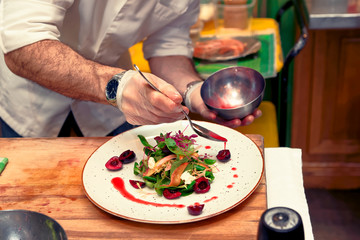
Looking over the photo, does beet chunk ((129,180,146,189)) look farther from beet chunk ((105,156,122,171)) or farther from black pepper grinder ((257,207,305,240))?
black pepper grinder ((257,207,305,240))

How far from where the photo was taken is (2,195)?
1049mm

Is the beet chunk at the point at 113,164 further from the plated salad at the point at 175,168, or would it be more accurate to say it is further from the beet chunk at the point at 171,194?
the beet chunk at the point at 171,194

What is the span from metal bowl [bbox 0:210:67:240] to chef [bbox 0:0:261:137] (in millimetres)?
374

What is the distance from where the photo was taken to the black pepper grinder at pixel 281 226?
2.11ft

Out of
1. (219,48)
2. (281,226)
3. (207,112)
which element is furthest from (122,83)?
(219,48)

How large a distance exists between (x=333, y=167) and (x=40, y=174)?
2.08 m

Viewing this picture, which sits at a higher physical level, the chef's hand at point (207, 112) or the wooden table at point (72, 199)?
the wooden table at point (72, 199)

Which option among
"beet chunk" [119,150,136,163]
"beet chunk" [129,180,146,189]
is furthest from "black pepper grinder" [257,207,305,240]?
"beet chunk" [119,150,136,163]

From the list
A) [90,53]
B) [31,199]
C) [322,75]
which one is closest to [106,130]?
[90,53]

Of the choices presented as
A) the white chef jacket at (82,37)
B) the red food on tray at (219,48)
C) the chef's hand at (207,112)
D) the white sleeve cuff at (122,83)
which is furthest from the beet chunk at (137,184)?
the red food on tray at (219,48)

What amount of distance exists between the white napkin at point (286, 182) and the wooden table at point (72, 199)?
0.19ft

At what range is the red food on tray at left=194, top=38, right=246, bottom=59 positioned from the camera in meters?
2.07

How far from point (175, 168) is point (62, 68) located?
0.47 meters

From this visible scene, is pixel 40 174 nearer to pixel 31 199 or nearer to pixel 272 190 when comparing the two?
pixel 31 199
